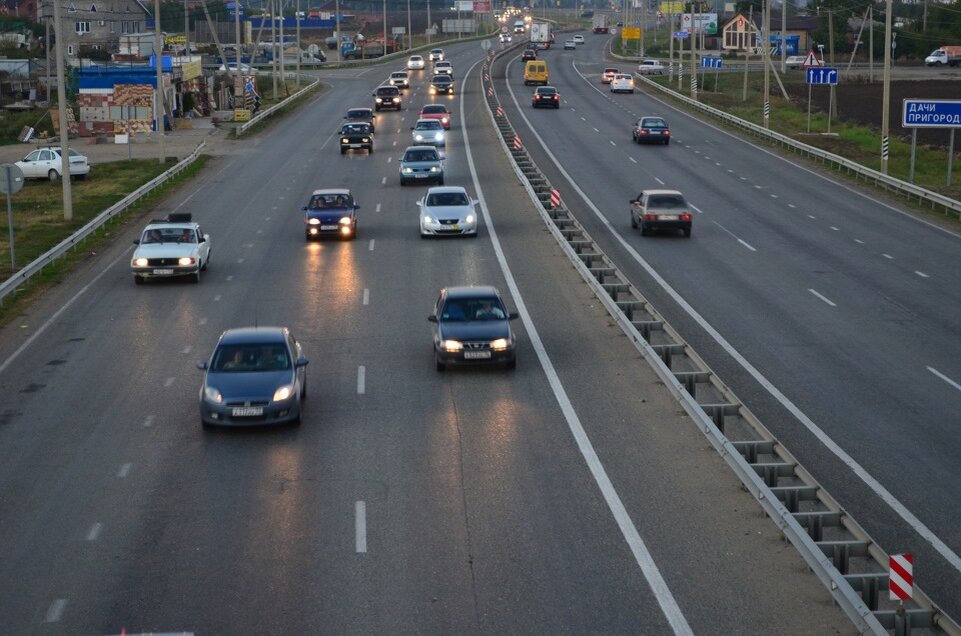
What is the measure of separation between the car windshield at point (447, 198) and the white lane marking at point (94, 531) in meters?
26.4

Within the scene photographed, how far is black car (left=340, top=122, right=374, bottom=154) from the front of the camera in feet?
213

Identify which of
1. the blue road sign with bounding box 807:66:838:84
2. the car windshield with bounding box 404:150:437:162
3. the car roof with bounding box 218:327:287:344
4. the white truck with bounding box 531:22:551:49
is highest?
the white truck with bounding box 531:22:551:49

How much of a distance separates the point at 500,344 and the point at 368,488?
7061 mm

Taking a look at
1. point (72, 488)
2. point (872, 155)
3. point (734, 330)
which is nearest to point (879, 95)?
point (872, 155)

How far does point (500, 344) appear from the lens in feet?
80.5

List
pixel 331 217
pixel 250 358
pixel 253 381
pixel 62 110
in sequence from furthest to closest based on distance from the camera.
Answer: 1. pixel 62 110
2. pixel 331 217
3. pixel 250 358
4. pixel 253 381

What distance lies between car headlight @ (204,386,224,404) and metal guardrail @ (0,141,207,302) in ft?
40.5

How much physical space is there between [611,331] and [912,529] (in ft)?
39.9

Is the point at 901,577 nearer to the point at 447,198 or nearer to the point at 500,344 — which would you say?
the point at 500,344

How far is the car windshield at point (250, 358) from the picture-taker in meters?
21.6

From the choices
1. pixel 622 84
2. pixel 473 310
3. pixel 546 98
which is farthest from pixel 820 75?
pixel 473 310

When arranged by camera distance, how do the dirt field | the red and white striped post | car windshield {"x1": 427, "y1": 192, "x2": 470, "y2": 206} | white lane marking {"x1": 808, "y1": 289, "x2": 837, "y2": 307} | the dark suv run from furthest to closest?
the dark suv, the dirt field, the red and white striped post, car windshield {"x1": 427, "y1": 192, "x2": 470, "y2": 206}, white lane marking {"x1": 808, "y1": 289, "x2": 837, "y2": 307}

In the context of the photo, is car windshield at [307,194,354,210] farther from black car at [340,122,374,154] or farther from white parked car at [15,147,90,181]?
black car at [340,122,374,154]

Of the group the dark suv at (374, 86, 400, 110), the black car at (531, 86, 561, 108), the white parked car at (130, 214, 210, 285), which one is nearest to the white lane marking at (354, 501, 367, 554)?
the white parked car at (130, 214, 210, 285)
